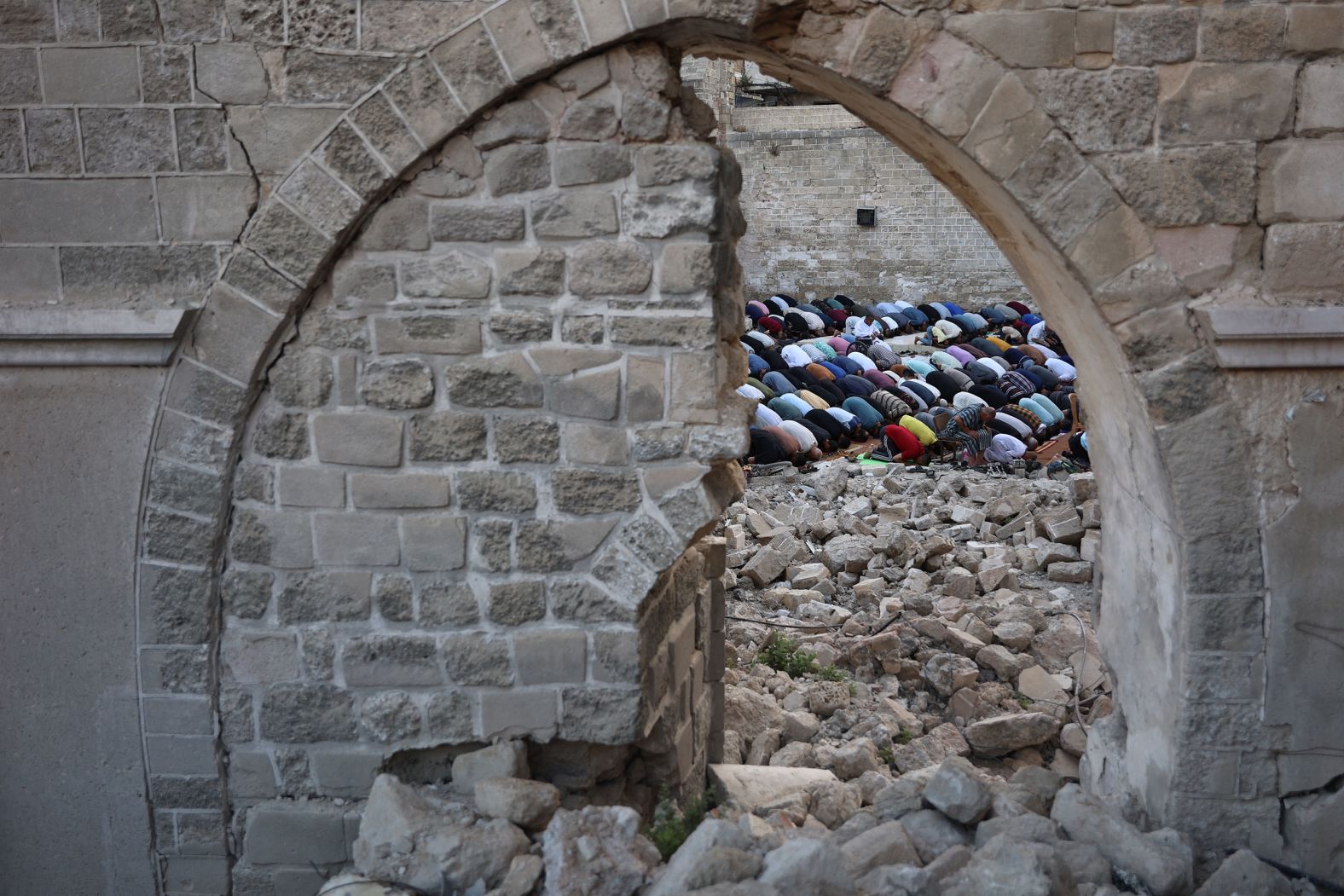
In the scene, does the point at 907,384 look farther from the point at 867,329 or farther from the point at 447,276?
the point at 447,276

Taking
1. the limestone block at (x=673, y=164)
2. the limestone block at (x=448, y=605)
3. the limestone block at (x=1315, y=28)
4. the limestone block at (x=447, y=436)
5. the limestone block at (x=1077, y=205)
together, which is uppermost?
the limestone block at (x=1315, y=28)

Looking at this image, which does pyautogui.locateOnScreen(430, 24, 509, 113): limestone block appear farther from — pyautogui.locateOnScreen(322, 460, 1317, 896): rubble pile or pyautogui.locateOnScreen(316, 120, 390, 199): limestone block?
pyautogui.locateOnScreen(322, 460, 1317, 896): rubble pile

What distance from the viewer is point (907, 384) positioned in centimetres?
1377

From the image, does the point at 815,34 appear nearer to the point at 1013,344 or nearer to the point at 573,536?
the point at 573,536

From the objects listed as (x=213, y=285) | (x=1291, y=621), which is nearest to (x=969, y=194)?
(x=1291, y=621)

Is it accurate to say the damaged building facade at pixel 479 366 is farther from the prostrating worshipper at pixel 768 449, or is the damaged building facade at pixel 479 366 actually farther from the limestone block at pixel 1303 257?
the prostrating worshipper at pixel 768 449

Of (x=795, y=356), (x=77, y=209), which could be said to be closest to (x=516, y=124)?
(x=77, y=209)

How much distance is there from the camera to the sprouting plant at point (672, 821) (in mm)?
3945

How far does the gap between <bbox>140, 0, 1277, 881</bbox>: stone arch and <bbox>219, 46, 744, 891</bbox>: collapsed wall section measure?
0.09 meters

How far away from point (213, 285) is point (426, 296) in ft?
2.23

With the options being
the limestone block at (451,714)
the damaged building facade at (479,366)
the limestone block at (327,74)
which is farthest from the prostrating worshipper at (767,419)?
the limestone block at (327,74)

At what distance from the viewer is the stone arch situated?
3523 mm

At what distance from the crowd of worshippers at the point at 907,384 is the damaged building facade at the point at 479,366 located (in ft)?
24.8

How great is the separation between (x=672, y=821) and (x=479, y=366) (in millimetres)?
1757
